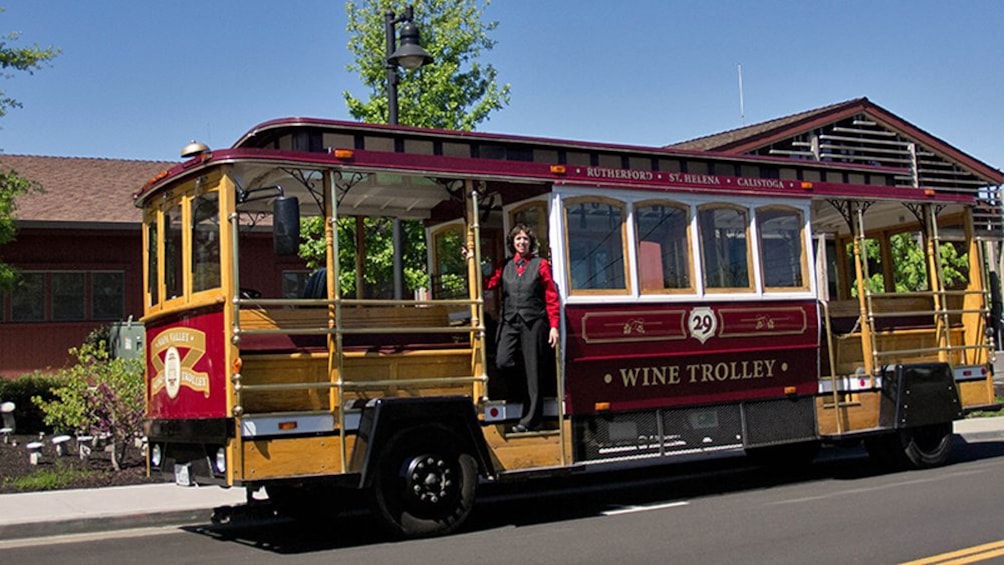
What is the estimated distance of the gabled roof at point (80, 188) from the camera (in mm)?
20859

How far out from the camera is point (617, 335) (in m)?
10.2

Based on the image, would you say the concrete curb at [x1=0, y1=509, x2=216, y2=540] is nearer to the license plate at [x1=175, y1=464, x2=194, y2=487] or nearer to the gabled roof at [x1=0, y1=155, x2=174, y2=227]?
the license plate at [x1=175, y1=464, x2=194, y2=487]

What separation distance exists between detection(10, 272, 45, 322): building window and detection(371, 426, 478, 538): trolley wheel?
47.2 ft

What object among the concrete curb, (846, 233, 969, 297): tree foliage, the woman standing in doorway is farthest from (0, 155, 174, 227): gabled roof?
(846, 233, 969, 297): tree foliage

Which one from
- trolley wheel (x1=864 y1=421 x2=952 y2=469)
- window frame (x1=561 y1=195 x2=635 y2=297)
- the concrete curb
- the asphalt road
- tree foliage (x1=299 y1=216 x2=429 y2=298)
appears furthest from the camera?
tree foliage (x1=299 y1=216 x2=429 y2=298)

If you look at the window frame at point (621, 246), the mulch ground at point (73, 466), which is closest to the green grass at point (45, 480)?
the mulch ground at point (73, 466)

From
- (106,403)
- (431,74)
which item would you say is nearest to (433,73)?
(431,74)

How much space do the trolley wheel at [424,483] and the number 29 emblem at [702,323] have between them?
9.17 ft

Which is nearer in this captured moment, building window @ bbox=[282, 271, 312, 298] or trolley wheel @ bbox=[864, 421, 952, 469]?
trolley wheel @ bbox=[864, 421, 952, 469]

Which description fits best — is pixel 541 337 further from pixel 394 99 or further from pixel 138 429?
pixel 138 429

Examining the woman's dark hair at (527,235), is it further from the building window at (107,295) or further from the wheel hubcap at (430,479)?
the building window at (107,295)

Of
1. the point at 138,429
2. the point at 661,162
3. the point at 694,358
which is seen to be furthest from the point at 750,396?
the point at 138,429

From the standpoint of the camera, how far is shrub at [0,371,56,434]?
56.2 ft

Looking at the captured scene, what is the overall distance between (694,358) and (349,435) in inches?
147
